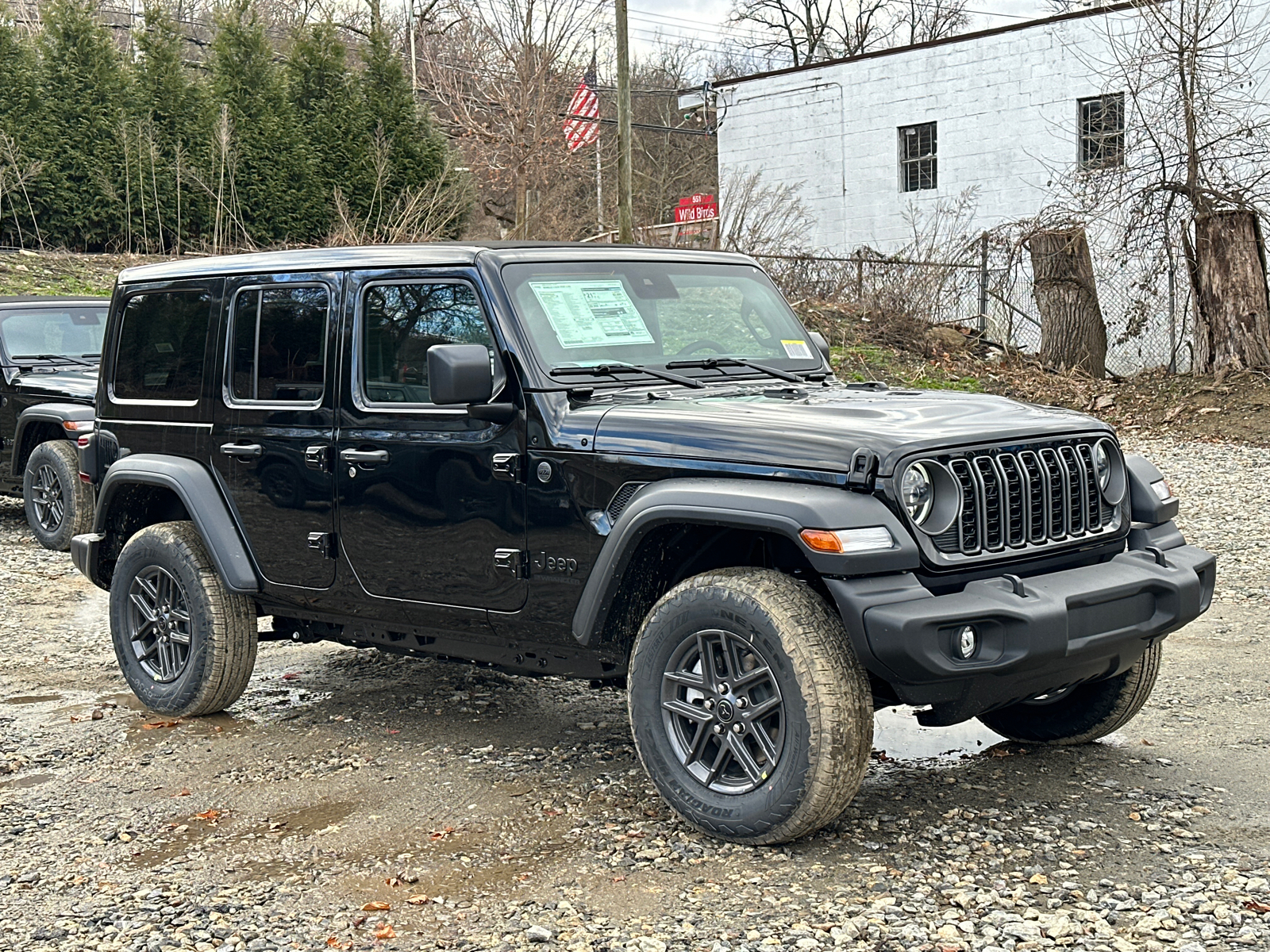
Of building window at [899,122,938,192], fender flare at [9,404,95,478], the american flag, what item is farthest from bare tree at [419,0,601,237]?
fender flare at [9,404,95,478]

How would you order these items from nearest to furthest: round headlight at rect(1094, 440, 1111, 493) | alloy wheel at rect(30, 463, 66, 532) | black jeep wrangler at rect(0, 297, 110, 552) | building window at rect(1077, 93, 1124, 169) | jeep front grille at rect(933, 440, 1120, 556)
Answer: jeep front grille at rect(933, 440, 1120, 556) < round headlight at rect(1094, 440, 1111, 493) < black jeep wrangler at rect(0, 297, 110, 552) < alloy wheel at rect(30, 463, 66, 532) < building window at rect(1077, 93, 1124, 169)

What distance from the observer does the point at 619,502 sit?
182 inches

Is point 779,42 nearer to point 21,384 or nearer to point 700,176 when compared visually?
point 700,176

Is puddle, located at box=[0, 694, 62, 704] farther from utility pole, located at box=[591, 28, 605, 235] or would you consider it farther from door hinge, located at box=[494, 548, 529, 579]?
utility pole, located at box=[591, 28, 605, 235]

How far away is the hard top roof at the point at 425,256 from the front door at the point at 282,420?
67 mm

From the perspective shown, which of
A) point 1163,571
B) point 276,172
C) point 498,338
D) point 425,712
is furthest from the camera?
point 276,172

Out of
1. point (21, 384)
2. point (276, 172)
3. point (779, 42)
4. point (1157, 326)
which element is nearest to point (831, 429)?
point (21, 384)

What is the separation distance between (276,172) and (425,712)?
65.4 ft

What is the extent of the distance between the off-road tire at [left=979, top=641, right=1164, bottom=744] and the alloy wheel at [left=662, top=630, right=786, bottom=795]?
114 cm

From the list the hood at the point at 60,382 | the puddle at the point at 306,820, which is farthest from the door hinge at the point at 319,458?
the hood at the point at 60,382

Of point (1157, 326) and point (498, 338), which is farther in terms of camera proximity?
point (1157, 326)

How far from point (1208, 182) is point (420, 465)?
1498cm

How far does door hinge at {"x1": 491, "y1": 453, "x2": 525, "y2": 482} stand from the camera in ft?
16.0

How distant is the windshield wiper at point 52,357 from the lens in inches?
454
